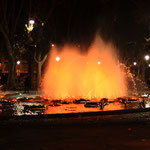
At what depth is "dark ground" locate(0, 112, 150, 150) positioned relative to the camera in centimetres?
768

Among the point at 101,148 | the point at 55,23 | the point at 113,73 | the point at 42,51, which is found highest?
the point at 55,23

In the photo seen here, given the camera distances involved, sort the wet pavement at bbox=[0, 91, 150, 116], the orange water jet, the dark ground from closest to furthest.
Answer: the dark ground, the wet pavement at bbox=[0, 91, 150, 116], the orange water jet

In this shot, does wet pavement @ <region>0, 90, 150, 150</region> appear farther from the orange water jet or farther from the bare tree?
the bare tree

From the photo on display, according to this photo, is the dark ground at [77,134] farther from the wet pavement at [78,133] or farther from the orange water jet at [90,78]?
the orange water jet at [90,78]

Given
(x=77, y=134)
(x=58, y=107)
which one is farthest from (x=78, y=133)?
(x=58, y=107)

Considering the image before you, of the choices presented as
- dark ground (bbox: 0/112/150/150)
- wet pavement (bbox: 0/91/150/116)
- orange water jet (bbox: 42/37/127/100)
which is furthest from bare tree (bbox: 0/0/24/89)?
dark ground (bbox: 0/112/150/150)

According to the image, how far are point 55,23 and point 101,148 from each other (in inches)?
1363

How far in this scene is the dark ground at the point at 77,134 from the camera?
7676mm

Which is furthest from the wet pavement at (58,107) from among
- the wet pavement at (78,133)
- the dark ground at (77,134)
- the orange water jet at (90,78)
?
the orange water jet at (90,78)

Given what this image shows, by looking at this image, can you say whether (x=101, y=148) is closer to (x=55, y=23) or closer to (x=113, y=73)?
(x=113, y=73)

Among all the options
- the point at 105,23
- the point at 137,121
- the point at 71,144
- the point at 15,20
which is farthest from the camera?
the point at 105,23

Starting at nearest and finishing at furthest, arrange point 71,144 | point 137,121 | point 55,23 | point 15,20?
point 71,144
point 137,121
point 15,20
point 55,23

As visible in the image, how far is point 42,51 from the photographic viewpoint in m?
41.0

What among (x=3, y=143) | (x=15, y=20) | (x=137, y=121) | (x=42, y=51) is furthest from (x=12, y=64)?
(x=3, y=143)
